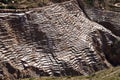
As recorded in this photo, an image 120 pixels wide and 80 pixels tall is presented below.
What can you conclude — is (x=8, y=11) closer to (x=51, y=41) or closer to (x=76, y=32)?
(x=51, y=41)

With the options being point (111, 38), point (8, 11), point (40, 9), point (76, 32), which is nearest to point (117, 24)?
point (111, 38)

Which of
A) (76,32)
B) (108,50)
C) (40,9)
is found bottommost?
(108,50)

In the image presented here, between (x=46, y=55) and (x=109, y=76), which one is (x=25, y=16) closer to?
(x=46, y=55)

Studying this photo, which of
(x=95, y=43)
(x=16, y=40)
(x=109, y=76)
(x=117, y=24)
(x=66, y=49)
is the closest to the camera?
(x=109, y=76)

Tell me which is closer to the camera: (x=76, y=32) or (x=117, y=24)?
(x=76, y=32)

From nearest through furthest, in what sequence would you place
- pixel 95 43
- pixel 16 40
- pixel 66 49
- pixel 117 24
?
pixel 16 40 < pixel 66 49 < pixel 95 43 < pixel 117 24

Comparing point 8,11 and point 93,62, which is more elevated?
point 8,11
